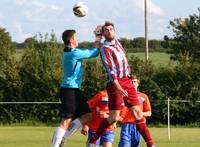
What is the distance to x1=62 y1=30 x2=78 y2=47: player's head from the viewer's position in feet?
38.4

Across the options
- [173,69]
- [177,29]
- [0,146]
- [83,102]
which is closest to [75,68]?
[83,102]

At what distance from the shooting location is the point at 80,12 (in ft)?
41.1

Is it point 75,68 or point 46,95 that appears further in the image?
point 46,95

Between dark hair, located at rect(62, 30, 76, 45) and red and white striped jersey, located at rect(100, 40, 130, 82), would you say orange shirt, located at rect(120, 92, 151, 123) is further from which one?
dark hair, located at rect(62, 30, 76, 45)

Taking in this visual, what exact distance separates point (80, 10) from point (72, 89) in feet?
5.91

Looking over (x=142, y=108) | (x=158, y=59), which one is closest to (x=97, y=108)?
(x=142, y=108)

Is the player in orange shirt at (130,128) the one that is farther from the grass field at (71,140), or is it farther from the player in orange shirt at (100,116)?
the grass field at (71,140)

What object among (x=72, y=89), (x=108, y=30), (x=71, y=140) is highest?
Answer: (x=108, y=30)

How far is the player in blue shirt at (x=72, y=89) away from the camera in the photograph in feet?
37.8

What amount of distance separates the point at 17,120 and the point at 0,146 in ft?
50.8

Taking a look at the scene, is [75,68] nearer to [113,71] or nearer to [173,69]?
[113,71]

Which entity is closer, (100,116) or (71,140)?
(100,116)

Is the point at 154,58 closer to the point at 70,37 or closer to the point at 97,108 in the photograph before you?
the point at 97,108

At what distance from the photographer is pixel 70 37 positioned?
38.5 ft
